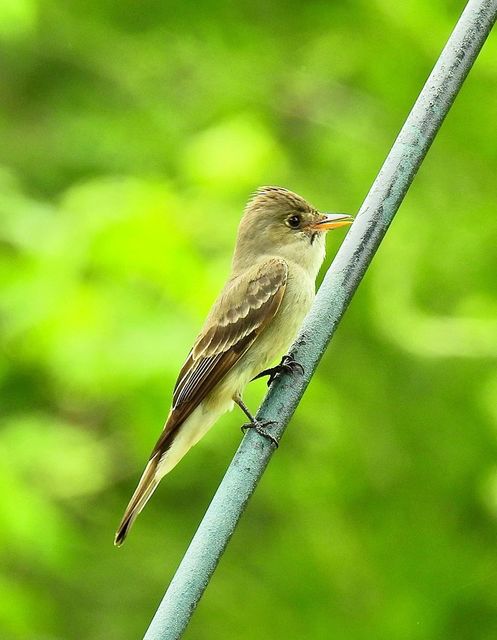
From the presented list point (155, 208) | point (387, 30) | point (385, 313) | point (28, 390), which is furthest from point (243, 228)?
point (387, 30)

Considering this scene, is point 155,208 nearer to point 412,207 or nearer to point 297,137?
point 412,207

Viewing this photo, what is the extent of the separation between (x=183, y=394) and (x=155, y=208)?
2.63 feet

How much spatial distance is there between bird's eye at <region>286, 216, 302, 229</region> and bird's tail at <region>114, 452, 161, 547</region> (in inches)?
49.4

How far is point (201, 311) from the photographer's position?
4.69m

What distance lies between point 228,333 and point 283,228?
0.63 metres

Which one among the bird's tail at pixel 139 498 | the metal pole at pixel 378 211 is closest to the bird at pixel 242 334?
the bird's tail at pixel 139 498

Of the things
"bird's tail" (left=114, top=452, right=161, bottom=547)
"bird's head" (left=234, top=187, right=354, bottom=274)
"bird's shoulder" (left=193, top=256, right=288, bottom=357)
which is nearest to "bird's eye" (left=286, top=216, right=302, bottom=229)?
"bird's head" (left=234, top=187, right=354, bottom=274)

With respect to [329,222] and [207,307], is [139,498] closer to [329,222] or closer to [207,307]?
[207,307]

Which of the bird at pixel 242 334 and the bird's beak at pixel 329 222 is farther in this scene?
the bird's beak at pixel 329 222

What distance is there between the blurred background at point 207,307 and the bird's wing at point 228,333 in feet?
0.58

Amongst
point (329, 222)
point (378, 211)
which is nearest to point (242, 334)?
point (329, 222)

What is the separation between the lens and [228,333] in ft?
14.4

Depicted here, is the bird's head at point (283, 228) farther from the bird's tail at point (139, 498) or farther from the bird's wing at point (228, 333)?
the bird's tail at point (139, 498)

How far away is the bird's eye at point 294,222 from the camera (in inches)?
188
